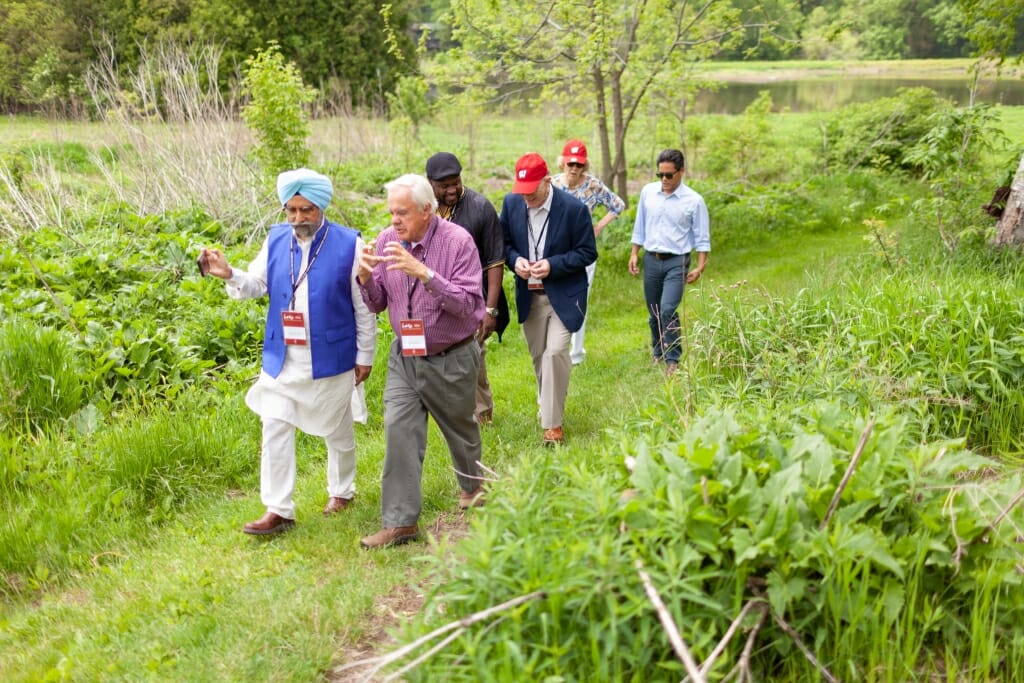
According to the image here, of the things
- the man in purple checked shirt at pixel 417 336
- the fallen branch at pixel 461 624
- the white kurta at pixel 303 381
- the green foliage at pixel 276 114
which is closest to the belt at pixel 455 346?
the man in purple checked shirt at pixel 417 336

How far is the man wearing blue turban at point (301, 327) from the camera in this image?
4.91 m

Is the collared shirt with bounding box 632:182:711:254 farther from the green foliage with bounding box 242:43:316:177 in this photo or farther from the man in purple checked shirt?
the green foliage with bounding box 242:43:316:177

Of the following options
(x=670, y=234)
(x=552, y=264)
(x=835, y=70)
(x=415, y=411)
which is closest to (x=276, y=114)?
(x=670, y=234)

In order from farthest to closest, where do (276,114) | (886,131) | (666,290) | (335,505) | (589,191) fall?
(886,131) → (276,114) → (666,290) → (589,191) → (335,505)

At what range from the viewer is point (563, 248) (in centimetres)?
621

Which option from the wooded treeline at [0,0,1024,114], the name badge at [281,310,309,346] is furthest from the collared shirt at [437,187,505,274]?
the wooded treeline at [0,0,1024,114]

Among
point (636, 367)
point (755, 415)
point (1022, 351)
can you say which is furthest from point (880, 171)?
point (755, 415)

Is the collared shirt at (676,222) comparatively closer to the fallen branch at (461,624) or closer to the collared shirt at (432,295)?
the collared shirt at (432,295)

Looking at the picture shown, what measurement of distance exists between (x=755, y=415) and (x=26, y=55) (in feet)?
72.9

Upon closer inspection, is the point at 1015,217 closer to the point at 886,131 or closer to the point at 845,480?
the point at 845,480

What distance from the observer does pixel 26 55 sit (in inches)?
Answer: 829

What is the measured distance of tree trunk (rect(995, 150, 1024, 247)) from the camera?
24.9 ft

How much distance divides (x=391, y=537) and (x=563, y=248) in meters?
2.43

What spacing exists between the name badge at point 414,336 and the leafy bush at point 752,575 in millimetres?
1512
